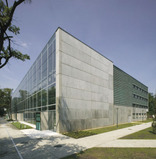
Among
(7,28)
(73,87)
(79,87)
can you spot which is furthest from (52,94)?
(7,28)

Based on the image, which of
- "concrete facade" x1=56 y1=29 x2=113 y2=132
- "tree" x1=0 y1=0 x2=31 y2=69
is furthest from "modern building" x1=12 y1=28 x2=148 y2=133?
"tree" x1=0 y1=0 x2=31 y2=69

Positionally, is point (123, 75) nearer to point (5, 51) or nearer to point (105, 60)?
point (105, 60)

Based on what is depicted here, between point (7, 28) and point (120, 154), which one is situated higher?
point (7, 28)

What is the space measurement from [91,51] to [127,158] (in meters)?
18.9

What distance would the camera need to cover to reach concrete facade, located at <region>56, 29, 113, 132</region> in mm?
17497

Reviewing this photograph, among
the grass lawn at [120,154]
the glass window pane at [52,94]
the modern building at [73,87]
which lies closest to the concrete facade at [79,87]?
the modern building at [73,87]

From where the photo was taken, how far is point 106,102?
A: 26.4 m

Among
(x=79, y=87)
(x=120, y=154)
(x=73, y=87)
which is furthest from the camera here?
(x=79, y=87)

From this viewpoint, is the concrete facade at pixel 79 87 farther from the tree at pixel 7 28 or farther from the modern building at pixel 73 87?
the tree at pixel 7 28

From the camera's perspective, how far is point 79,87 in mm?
20109

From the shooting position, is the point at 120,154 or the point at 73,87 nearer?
the point at 120,154

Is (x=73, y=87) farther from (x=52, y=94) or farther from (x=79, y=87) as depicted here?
(x=52, y=94)

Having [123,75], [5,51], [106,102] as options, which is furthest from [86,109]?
[123,75]

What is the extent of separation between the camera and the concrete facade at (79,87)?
17497 millimetres
